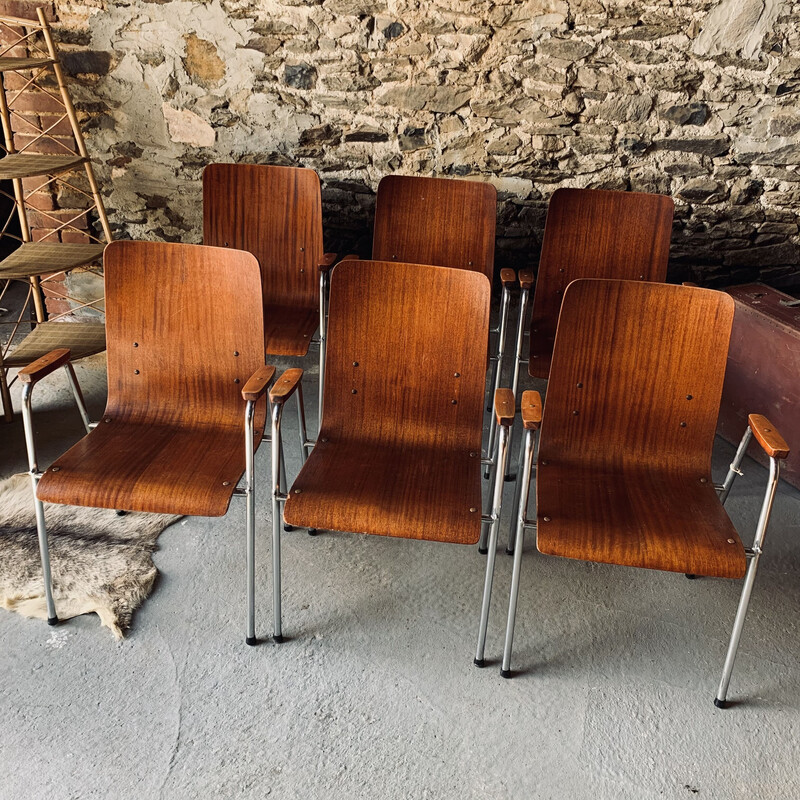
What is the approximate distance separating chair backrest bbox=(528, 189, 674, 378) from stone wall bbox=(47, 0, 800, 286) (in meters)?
0.45

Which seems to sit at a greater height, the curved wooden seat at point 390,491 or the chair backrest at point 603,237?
the chair backrest at point 603,237

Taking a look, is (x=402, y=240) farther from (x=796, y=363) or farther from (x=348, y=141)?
(x=796, y=363)

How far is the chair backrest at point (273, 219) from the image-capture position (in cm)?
291

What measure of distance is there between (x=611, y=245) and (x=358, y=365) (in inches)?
48.8

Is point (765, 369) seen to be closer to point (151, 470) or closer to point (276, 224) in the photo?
point (276, 224)

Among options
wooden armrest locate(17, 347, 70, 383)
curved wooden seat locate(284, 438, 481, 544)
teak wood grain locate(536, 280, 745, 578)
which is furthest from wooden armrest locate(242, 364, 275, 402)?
teak wood grain locate(536, 280, 745, 578)

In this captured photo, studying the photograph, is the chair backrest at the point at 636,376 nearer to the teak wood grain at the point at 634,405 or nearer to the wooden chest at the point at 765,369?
the teak wood grain at the point at 634,405

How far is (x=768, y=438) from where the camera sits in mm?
1798

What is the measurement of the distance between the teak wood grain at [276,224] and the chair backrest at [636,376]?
1142 millimetres

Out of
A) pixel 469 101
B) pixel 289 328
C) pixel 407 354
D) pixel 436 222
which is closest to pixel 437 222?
pixel 436 222

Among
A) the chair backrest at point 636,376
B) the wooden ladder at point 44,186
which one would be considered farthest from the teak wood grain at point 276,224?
the chair backrest at point 636,376

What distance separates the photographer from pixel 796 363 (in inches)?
106

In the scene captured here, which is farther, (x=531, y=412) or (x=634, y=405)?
(x=634, y=405)

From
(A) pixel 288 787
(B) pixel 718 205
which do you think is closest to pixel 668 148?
(B) pixel 718 205
